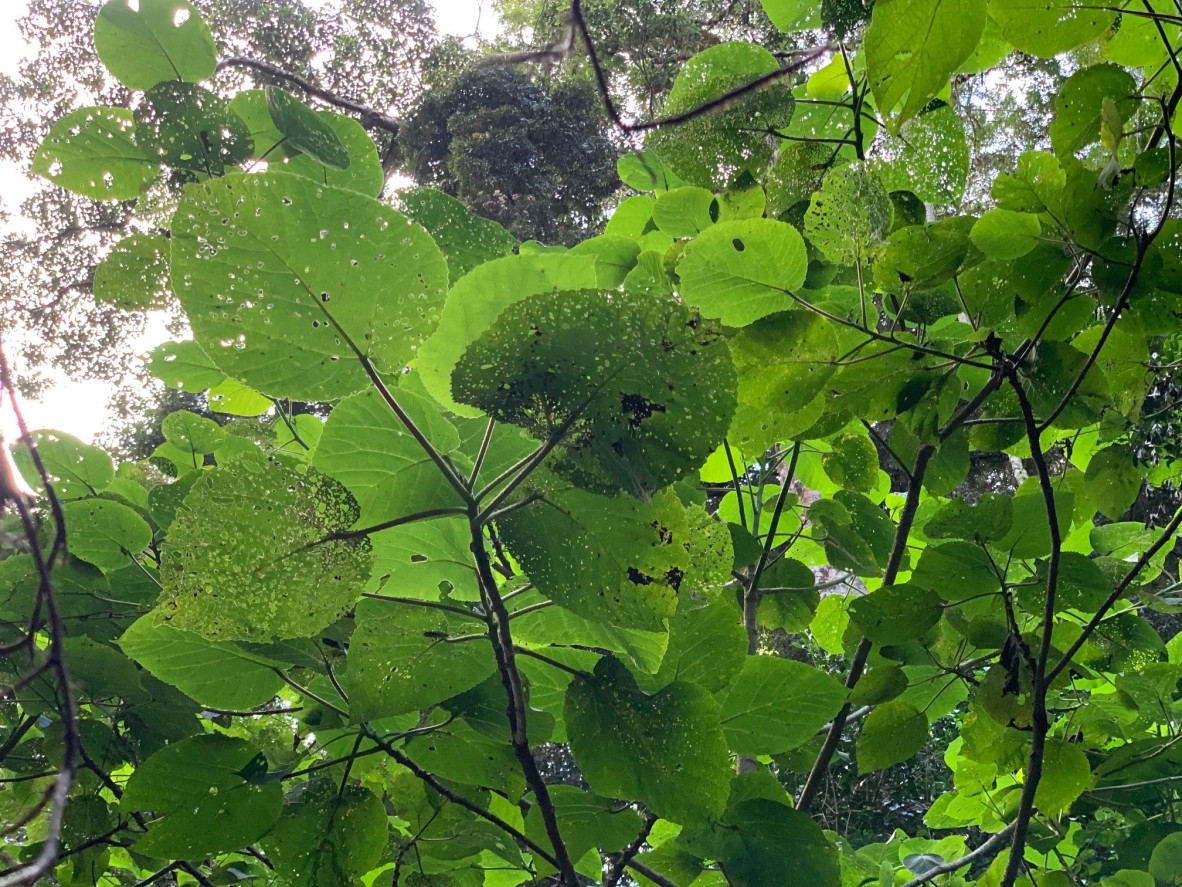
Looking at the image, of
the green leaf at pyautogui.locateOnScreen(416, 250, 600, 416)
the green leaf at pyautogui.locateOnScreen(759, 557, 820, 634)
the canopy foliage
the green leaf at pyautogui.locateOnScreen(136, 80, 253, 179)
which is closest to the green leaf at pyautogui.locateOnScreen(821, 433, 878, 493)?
the canopy foliage

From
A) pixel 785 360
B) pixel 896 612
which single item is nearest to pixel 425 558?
pixel 785 360

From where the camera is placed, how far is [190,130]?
589mm

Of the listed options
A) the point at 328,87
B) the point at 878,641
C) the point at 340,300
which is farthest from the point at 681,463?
the point at 328,87

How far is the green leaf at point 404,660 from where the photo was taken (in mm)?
521

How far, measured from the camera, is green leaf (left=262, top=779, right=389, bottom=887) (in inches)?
23.7

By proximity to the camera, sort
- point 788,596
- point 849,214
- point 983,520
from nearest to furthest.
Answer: point 849,214 → point 983,520 → point 788,596

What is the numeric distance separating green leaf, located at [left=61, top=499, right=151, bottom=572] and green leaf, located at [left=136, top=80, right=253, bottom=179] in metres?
0.31

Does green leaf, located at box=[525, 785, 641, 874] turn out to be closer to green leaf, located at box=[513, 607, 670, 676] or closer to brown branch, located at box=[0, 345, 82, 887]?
green leaf, located at box=[513, 607, 670, 676]

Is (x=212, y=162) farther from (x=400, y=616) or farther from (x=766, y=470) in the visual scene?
(x=766, y=470)

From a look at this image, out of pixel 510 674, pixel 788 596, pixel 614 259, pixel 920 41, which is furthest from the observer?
pixel 788 596

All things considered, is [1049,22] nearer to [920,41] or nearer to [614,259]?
[920,41]

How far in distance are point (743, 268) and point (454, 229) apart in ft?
0.70

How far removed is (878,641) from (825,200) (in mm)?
345

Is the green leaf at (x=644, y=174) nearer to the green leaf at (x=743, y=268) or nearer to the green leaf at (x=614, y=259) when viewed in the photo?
the green leaf at (x=614, y=259)
